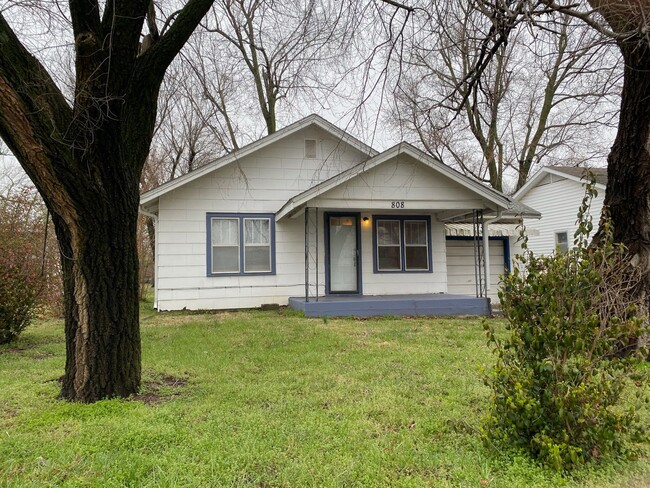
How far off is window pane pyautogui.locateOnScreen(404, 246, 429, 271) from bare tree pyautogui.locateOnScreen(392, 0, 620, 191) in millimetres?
3189

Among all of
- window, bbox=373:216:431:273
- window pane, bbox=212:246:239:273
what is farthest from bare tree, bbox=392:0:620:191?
window pane, bbox=212:246:239:273

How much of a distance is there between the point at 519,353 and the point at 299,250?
29.1 feet

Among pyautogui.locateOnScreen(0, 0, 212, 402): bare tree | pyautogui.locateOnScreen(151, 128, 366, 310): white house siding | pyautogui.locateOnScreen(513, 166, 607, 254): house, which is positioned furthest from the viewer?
pyautogui.locateOnScreen(513, 166, 607, 254): house

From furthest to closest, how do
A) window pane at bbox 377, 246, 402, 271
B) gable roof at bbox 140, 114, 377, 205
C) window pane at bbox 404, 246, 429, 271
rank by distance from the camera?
window pane at bbox 404, 246, 429, 271 → window pane at bbox 377, 246, 402, 271 → gable roof at bbox 140, 114, 377, 205

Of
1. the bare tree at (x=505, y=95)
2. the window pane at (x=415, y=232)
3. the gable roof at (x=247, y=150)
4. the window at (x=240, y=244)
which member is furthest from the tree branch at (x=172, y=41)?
the window pane at (x=415, y=232)

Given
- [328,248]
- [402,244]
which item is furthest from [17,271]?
[402,244]

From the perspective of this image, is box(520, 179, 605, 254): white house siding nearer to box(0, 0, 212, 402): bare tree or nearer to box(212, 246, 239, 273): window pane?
box(212, 246, 239, 273): window pane

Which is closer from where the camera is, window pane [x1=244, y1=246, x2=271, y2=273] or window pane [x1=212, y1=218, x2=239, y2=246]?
window pane [x1=212, y1=218, x2=239, y2=246]

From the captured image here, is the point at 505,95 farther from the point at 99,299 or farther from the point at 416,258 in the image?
the point at 99,299

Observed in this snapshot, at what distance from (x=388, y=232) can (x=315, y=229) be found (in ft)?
7.30

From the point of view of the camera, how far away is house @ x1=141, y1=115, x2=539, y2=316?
33.3ft

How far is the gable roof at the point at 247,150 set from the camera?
1041 cm

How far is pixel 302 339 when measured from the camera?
7117 mm

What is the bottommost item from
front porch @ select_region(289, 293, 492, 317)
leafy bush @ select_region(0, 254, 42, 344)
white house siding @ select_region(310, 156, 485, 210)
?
front porch @ select_region(289, 293, 492, 317)
